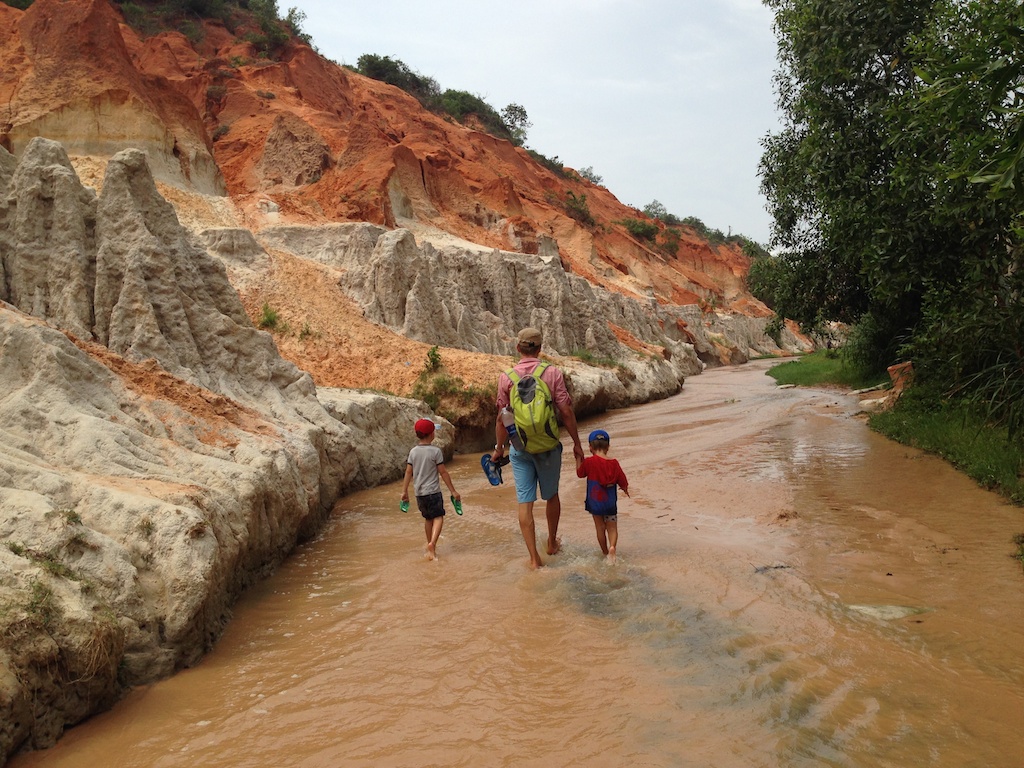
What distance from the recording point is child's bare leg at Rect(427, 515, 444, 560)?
21.0ft

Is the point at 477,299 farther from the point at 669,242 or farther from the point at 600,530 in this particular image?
the point at 669,242

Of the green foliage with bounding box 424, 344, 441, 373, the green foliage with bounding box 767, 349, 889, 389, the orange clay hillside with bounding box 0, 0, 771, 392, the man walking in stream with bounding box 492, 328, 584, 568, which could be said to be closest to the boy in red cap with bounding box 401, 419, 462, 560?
the man walking in stream with bounding box 492, 328, 584, 568

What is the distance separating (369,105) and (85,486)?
45410 mm

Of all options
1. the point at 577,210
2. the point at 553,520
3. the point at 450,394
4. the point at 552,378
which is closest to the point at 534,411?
the point at 552,378

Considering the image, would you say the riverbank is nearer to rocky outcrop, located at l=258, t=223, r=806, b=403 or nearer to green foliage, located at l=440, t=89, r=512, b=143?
rocky outcrop, located at l=258, t=223, r=806, b=403

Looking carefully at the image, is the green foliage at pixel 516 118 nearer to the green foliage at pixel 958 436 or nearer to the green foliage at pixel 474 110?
the green foliage at pixel 474 110

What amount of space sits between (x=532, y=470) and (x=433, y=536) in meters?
1.27

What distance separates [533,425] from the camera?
5.62 metres

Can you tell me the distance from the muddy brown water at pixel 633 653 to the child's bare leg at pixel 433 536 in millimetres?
137

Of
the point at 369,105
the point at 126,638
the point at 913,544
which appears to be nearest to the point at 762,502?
the point at 913,544

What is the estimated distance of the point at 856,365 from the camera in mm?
20547

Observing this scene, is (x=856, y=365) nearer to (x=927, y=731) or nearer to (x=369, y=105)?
(x=927, y=731)

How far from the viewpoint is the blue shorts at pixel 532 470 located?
5.88 m

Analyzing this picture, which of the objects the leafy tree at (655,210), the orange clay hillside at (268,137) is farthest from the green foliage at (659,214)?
the orange clay hillside at (268,137)
